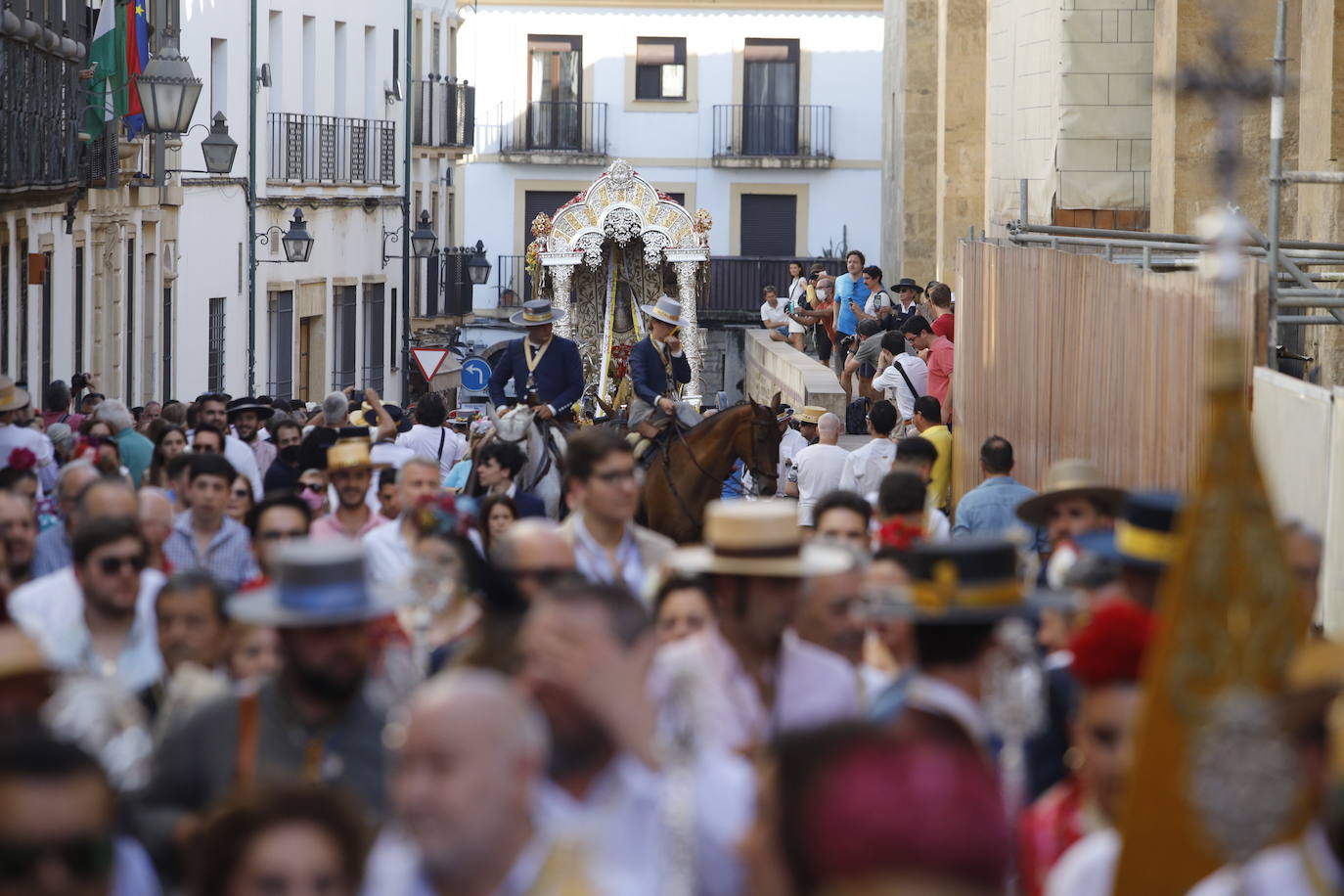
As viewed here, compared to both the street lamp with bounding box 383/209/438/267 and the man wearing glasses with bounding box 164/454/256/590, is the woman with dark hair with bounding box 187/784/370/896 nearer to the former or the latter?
the man wearing glasses with bounding box 164/454/256/590

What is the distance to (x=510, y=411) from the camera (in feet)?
53.7

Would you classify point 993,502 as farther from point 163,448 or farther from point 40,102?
point 40,102

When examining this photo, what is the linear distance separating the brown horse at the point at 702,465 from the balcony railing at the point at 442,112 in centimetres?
2661

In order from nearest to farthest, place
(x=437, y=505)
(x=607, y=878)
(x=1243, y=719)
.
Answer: (x=1243, y=719)
(x=607, y=878)
(x=437, y=505)

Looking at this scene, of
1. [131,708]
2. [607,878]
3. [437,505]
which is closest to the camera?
[607,878]

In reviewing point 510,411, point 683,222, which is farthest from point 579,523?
point 683,222

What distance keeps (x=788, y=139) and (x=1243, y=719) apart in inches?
1932

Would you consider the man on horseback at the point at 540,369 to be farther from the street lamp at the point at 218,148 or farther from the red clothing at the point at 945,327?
the street lamp at the point at 218,148

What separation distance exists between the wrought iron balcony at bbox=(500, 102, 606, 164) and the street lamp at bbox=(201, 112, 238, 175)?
2678cm

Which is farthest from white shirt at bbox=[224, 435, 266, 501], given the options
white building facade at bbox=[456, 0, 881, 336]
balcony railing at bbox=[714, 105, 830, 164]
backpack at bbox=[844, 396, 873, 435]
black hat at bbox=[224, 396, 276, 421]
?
balcony railing at bbox=[714, 105, 830, 164]

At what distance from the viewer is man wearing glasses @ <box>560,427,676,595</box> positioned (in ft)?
28.0

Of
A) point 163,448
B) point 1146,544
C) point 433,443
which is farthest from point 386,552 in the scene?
point 433,443

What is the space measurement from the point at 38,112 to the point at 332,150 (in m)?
18.0

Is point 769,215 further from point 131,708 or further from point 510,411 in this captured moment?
point 131,708
